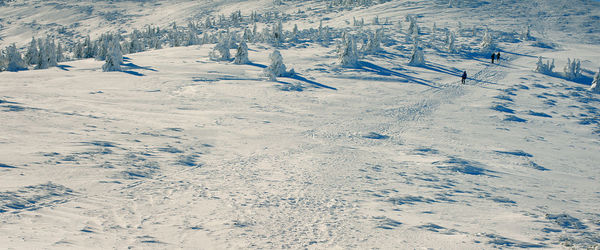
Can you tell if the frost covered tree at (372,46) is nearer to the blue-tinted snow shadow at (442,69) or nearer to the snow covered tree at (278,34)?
the blue-tinted snow shadow at (442,69)

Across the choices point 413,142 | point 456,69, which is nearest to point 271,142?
point 413,142

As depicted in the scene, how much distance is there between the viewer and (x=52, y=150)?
12883mm

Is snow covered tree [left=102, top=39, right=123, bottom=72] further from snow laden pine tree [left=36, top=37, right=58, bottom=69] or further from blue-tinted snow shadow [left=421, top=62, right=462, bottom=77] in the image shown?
blue-tinted snow shadow [left=421, top=62, right=462, bottom=77]

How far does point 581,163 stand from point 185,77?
22347 millimetres

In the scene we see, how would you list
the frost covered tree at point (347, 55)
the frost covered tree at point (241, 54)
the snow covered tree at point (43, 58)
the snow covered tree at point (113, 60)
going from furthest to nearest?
the frost covered tree at point (347, 55) < the frost covered tree at point (241, 54) < the snow covered tree at point (43, 58) < the snow covered tree at point (113, 60)

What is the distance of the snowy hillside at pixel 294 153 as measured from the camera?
8938 millimetres

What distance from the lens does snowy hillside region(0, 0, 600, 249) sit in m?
8.94

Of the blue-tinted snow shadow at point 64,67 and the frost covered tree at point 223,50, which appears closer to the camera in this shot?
the blue-tinted snow shadow at point 64,67

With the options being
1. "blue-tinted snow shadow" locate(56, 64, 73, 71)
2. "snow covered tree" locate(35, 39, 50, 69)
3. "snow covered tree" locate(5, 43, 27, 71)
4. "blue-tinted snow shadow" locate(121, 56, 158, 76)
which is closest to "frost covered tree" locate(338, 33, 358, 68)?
"blue-tinted snow shadow" locate(121, 56, 158, 76)

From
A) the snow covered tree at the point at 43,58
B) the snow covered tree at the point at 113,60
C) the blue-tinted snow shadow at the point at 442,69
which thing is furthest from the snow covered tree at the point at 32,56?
the blue-tinted snow shadow at the point at 442,69

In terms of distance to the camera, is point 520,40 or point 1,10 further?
point 1,10

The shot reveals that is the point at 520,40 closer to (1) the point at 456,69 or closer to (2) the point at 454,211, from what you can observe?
(1) the point at 456,69

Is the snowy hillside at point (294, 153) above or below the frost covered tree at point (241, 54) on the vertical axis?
below

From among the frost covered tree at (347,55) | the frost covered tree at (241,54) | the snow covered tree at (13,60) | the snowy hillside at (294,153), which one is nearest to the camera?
the snowy hillside at (294,153)
